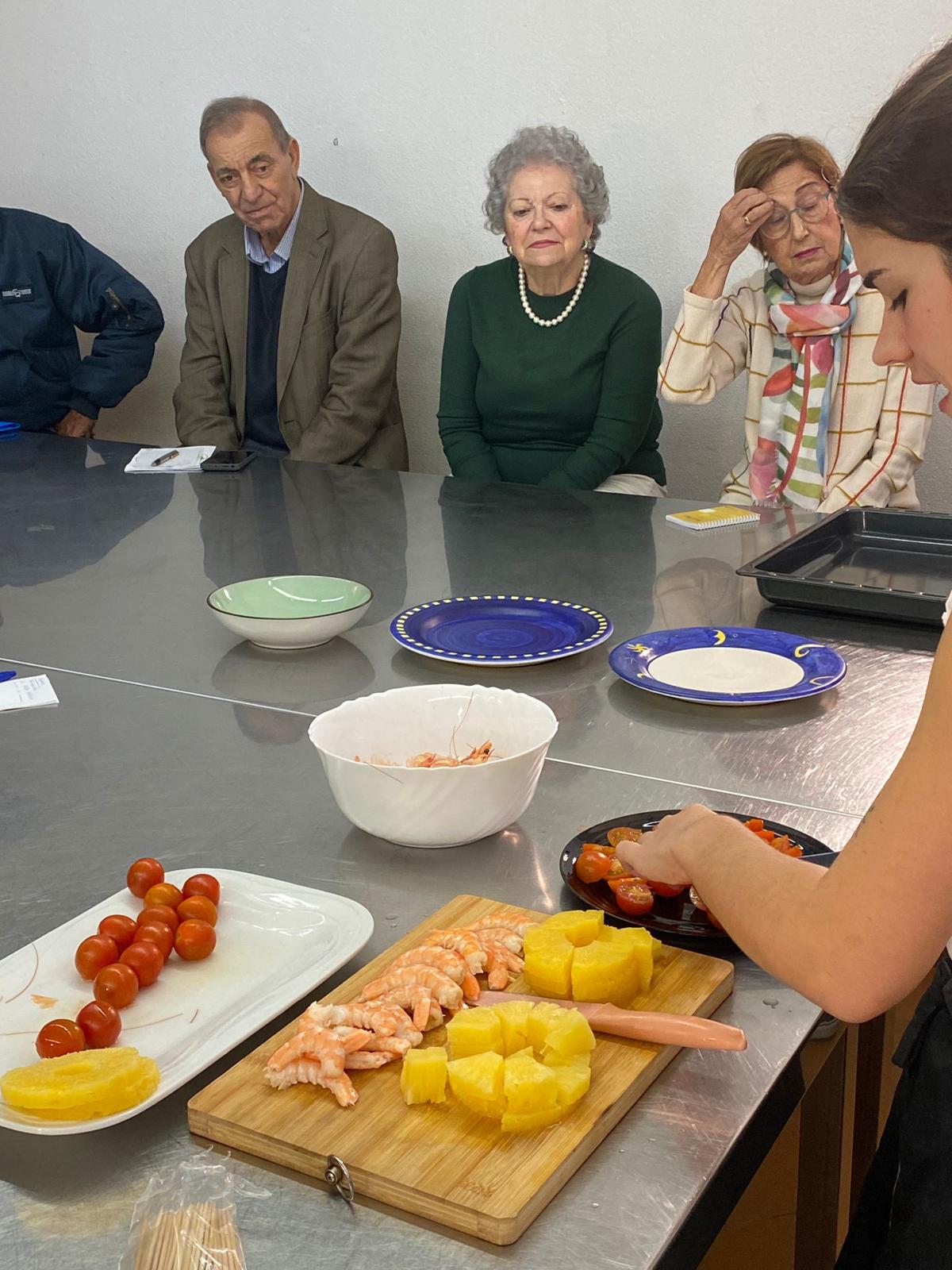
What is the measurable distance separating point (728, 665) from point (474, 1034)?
905 mm

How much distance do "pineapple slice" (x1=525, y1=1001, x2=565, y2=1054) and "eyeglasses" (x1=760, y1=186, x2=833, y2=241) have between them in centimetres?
245

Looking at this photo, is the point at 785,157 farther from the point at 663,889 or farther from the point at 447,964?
the point at 447,964

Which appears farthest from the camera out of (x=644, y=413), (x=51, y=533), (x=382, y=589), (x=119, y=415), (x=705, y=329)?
(x=119, y=415)

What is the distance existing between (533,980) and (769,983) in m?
0.19

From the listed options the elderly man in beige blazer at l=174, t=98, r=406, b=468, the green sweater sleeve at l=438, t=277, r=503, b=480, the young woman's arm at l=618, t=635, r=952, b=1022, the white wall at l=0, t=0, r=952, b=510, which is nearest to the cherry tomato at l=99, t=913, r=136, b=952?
the young woman's arm at l=618, t=635, r=952, b=1022

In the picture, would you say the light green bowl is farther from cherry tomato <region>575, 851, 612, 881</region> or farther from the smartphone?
the smartphone

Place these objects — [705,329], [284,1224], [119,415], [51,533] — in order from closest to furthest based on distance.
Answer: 1. [284,1224]
2. [51,533]
3. [705,329]
4. [119,415]

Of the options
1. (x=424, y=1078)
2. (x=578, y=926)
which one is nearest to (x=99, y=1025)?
(x=424, y=1078)

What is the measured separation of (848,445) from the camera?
3.06 metres

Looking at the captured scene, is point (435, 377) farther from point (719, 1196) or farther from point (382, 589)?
point (719, 1196)

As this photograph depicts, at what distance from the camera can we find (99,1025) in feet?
2.93

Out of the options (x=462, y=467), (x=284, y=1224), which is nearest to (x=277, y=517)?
(x=462, y=467)

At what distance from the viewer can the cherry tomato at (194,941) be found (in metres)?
1.00

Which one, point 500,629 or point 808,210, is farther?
point 808,210
